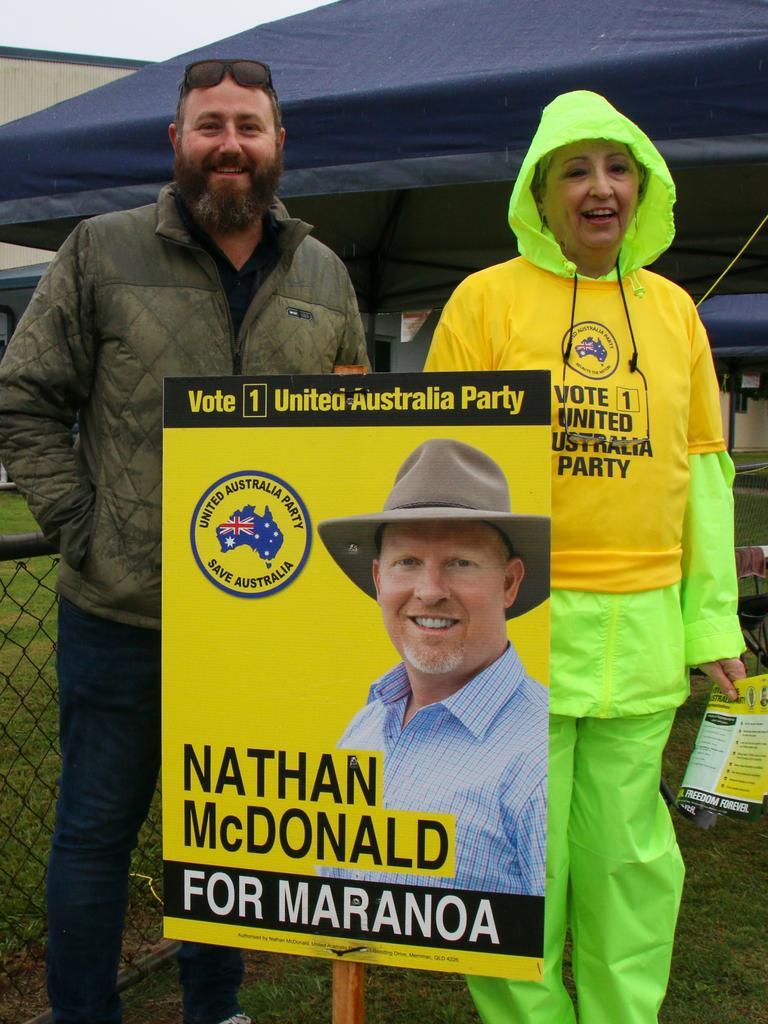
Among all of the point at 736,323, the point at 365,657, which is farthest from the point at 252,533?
the point at 736,323

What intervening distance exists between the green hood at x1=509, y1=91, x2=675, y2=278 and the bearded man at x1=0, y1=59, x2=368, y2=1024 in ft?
1.49

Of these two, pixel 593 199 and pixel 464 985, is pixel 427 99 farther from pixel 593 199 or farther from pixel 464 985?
pixel 464 985

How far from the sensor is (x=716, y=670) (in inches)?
81.1

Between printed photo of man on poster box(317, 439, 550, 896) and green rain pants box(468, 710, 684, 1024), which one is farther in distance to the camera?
green rain pants box(468, 710, 684, 1024)

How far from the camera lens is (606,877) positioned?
1903 millimetres

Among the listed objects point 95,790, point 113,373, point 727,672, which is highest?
point 113,373

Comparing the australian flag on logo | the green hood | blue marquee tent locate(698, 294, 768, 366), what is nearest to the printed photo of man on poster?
the australian flag on logo

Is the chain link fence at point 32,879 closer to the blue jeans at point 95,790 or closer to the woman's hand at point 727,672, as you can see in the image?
the blue jeans at point 95,790

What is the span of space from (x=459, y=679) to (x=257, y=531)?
15.0 inches

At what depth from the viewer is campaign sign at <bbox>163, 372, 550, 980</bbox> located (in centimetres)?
151

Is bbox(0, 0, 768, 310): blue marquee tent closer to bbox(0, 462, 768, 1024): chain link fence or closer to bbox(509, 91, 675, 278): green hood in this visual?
bbox(509, 91, 675, 278): green hood

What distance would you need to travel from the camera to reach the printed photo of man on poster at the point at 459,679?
151 centimetres

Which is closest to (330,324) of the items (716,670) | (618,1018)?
(716,670)

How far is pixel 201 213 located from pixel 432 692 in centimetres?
102
